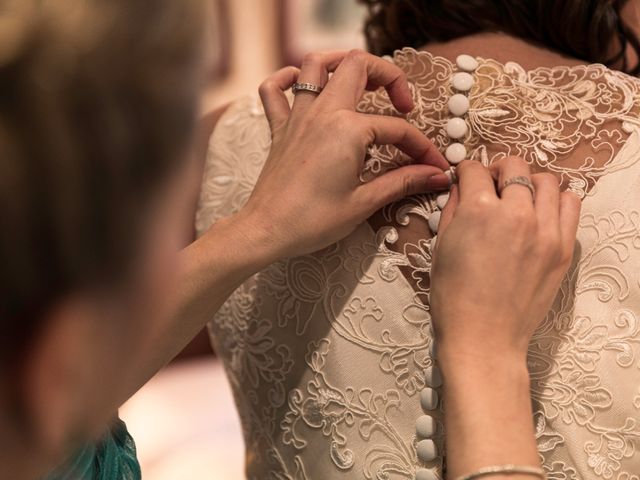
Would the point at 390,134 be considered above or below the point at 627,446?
above

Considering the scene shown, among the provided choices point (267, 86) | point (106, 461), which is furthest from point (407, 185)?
point (106, 461)

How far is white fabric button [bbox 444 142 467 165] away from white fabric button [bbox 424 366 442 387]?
0.75 ft

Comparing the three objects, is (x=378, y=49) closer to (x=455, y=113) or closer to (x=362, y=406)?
(x=455, y=113)

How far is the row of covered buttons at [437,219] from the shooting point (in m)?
1.00

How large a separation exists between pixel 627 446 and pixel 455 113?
0.40 m

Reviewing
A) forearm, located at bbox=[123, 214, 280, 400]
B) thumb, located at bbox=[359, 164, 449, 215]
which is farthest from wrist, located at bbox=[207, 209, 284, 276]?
thumb, located at bbox=[359, 164, 449, 215]

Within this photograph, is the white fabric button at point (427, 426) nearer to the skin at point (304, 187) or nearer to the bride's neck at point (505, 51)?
the skin at point (304, 187)

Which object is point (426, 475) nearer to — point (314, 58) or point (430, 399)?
point (430, 399)

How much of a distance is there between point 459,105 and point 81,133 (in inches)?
25.0

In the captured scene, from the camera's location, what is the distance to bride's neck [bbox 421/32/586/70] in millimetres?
1093

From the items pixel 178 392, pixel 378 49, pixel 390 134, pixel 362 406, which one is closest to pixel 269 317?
pixel 362 406

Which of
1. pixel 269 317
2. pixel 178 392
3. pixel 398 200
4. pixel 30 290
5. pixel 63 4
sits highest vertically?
pixel 63 4

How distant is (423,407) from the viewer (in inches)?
39.7

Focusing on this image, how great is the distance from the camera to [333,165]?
98 cm
